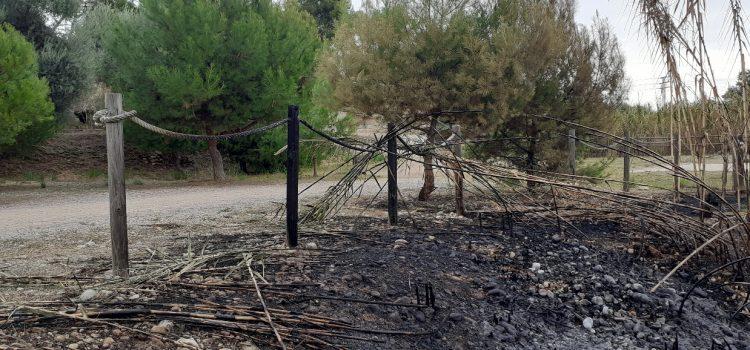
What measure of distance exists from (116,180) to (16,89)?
9.36m

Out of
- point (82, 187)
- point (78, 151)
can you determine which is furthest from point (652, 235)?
point (78, 151)

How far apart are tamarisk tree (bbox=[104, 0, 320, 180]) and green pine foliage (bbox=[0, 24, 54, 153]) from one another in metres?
1.84

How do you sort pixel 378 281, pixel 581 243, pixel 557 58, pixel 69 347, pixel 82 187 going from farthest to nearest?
pixel 82 187 < pixel 557 58 < pixel 581 243 < pixel 378 281 < pixel 69 347

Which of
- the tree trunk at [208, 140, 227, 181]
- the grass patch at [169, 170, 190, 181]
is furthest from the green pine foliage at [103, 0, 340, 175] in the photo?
the grass patch at [169, 170, 190, 181]

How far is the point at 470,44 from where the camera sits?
Result: 379 inches

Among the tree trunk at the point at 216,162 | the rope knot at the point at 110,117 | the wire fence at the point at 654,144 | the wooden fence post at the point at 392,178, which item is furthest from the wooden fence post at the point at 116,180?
the tree trunk at the point at 216,162

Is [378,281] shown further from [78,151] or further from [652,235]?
[78,151]

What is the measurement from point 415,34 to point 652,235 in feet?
14.9

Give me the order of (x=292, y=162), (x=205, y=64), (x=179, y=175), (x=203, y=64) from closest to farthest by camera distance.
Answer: (x=292, y=162) → (x=203, y=64) → (x=205, y=64) → (x=179, y=175)

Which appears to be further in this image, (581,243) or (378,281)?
(581,243)

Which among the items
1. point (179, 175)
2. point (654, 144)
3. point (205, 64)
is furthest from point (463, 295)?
point (179, 175)

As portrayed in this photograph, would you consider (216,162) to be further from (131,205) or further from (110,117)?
(110,117)

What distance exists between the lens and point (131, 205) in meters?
10.6

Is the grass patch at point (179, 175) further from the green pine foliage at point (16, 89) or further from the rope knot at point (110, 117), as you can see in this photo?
the rope knot at point (110, 117)
